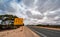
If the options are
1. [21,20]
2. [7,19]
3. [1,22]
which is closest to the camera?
[21,20]

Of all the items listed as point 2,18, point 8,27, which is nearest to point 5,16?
point 2,18

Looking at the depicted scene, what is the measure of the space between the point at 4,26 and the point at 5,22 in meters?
3.00

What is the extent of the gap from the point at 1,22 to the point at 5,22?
233 centimetres

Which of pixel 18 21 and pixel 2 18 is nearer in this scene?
pixel 18 21

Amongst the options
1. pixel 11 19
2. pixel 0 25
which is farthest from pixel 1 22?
pixel 11 19

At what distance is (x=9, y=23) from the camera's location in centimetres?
5984

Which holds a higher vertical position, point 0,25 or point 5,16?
point 5,16

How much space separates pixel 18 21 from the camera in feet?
174

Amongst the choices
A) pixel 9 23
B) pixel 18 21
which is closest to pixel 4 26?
pixel 9 23

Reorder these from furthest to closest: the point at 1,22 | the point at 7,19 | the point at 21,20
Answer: the point at 7,19
the point at 1,22
the point at 21,20

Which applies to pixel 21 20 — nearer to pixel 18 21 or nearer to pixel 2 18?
pixel 18 21

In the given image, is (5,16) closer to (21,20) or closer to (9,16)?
(9,16)

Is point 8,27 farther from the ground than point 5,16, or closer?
closer

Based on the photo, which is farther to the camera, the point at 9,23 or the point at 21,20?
the point at 9,23
